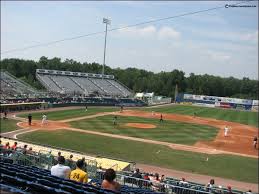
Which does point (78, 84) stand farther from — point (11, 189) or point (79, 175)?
point (11, 189)

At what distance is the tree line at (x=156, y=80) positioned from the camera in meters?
112

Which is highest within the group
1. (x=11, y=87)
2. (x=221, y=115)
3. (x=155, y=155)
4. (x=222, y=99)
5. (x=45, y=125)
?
(x=11, y=87)

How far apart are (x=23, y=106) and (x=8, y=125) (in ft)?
49.3

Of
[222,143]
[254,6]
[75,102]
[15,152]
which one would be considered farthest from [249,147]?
[75,102]

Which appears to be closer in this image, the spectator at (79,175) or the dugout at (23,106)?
the spectator at (79,175)

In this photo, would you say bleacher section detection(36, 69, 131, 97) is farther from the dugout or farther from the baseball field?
the baseball field

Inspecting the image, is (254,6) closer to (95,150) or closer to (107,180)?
(107,180)

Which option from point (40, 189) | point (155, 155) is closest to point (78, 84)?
point (155, 155)

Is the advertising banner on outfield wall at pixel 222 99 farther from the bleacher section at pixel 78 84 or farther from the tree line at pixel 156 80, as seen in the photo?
the tree line at pixel 156 80

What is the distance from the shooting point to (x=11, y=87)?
→ 63844 mm

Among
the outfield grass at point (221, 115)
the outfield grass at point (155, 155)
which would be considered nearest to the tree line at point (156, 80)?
the outfield grass at point (221, 115)

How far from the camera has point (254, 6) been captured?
18312 millimetres

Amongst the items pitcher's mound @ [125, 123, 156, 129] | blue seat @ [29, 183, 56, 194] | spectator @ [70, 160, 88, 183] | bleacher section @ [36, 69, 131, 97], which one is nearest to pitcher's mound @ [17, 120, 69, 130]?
pitcher's mound @ [125, 123, 156, 129]

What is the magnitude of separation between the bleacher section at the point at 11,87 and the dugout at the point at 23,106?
5.95 m
